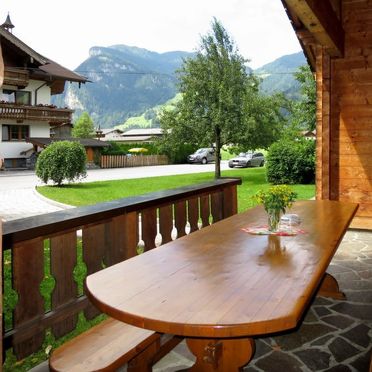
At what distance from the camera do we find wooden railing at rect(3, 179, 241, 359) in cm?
194

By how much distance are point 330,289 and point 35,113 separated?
24007 mm

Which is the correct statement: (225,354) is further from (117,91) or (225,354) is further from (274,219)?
(117,91)

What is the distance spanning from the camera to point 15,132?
25.3 meters

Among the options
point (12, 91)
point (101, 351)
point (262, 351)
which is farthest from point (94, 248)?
point (12, 91)

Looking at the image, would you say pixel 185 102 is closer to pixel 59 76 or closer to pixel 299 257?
pixel 59 76

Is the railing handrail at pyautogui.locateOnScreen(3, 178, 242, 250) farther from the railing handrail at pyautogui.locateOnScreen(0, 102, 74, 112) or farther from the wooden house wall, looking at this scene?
the railing handrail at pyautogui.locateOnScreen(0, 102, 74, 112)

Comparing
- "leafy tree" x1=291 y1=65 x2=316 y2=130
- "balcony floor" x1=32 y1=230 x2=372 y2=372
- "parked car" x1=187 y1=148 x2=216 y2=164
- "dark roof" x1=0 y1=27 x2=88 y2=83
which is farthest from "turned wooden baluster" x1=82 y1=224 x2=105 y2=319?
"parked car" x1=187 y1=148 x2=216 y2=164

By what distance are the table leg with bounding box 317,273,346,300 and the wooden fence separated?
25.4 m

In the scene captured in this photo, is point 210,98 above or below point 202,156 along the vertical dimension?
above

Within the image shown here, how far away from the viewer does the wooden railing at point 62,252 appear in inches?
76.5

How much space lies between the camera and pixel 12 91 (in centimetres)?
2483

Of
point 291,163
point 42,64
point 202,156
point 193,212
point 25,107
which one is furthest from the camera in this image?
point 202,156

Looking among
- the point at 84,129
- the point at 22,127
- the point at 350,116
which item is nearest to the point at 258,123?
the point at 350,116

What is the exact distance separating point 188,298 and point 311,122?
18.8m
